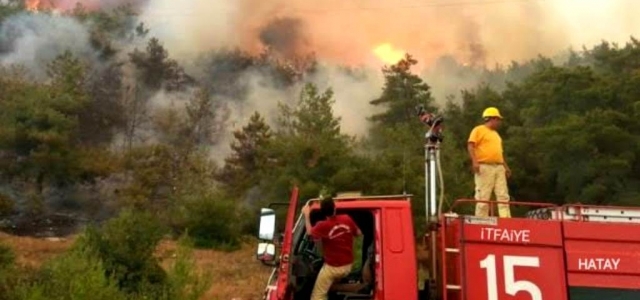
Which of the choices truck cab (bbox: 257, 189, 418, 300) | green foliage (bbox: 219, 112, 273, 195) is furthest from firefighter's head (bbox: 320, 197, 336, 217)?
green foliage (bbox: 219, 112, 273, 195)

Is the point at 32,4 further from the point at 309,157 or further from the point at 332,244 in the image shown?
the point at 332,244

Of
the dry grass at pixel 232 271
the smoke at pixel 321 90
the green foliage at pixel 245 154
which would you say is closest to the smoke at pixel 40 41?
the smoke at pixel 321 90

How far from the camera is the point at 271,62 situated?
79438mm

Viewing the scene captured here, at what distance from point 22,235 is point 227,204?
35.3 ft

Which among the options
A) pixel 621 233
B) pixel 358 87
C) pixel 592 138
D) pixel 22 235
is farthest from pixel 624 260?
pixel 358 87

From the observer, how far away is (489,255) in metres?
7.14

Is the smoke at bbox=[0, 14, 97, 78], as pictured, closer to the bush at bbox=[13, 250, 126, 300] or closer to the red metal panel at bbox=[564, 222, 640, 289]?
the bush at bbox=[13, 250, 126, 300]

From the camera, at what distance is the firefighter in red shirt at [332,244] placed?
24.1ft

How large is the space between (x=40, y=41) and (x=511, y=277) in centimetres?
7340

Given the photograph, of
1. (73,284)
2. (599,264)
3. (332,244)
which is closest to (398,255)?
(332,244)

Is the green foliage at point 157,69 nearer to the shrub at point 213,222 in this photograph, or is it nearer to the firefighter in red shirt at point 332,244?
the shrub at point 213,222

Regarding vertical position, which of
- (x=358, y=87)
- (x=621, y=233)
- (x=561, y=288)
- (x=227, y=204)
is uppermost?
(x=358, y=87)

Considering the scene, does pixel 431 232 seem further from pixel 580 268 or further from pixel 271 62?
pixel 271 62

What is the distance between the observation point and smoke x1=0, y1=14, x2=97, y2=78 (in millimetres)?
72062
